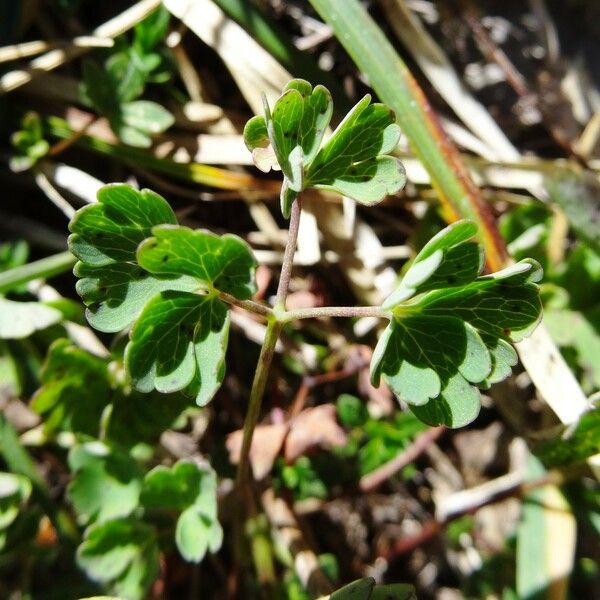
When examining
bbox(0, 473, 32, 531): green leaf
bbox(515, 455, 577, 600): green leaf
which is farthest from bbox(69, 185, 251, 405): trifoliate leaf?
bbox(515, 455, 577, 600): green leaf

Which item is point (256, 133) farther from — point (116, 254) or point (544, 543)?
point (544, 543)

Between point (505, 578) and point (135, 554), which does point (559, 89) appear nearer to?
point (505, 578)

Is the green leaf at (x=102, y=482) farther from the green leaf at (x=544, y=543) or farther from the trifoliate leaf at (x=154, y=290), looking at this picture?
the green leaf at (x=544, y=543)

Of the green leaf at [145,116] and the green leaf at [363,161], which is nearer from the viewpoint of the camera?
the green leaf at [363,161]

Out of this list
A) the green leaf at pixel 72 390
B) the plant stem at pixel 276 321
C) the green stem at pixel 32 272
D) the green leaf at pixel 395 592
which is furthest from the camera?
the green stem at pixel 32 272

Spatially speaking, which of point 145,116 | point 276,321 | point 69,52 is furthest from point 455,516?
point 69,52

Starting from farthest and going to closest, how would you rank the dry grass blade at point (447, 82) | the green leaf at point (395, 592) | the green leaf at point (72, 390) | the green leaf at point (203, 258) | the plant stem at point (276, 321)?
the dry grass blade at point (447, 82) → the green leaf at point (72, 390) → the green leaf at point (395, 592) → the plant stem at point (276, 321) → the green leaf at point (203, 258)

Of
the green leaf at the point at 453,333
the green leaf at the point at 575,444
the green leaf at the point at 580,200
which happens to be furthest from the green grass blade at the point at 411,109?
the green leaf at the point at 453,333

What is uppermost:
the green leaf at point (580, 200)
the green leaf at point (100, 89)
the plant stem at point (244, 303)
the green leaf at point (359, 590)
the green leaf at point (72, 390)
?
the green leaf at point (100, 89)
